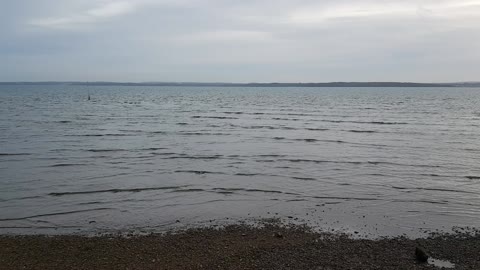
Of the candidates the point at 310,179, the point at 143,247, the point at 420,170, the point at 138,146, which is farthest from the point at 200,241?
the point at 138,146

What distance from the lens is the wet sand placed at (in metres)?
8.49

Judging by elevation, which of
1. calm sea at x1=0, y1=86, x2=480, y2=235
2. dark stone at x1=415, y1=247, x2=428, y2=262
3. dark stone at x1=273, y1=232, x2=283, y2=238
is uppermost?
dark stone at x1=415, y1=247, x2=428, y2=262

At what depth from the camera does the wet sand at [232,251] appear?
849 cm

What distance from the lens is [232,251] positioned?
9.23m

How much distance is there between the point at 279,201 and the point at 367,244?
4.41 metres

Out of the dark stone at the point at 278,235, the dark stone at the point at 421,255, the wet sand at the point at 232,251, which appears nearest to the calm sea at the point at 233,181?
the wet sand at the point at 232,251

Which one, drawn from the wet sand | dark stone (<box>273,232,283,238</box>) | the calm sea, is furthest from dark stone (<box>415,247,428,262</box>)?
dark stone (<box>273,232,283,238</box>)

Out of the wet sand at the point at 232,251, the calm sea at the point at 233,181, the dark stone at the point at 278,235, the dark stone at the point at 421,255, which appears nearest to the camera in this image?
the wet sand at the point at 232,251

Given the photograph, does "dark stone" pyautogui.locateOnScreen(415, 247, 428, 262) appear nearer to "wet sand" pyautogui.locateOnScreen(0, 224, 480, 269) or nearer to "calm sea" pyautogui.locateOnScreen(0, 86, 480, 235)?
"wet sand" pyautogui.locateOnScreen(0, 224, 480, 269)

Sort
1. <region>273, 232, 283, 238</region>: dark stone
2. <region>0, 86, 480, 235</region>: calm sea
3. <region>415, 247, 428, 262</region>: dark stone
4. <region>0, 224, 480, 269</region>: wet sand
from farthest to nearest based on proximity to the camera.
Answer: <region>0, 86, 480, 235</region>: calm sea, <region>273, 232, 283, 238</region>: dark stone, <region>415, 247, 428, 262</region>: dark stone, <region>0, 224, 480, 269</region>: wet sand

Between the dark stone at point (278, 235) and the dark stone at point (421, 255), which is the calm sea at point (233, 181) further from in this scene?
the dark stone at point (421, 255)

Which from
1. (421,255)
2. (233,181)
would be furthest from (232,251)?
(233,181)

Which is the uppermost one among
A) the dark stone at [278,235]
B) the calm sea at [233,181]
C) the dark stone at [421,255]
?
the dark stone at [421,255]

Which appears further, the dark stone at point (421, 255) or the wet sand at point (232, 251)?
the dark stone at point (421, 255)
